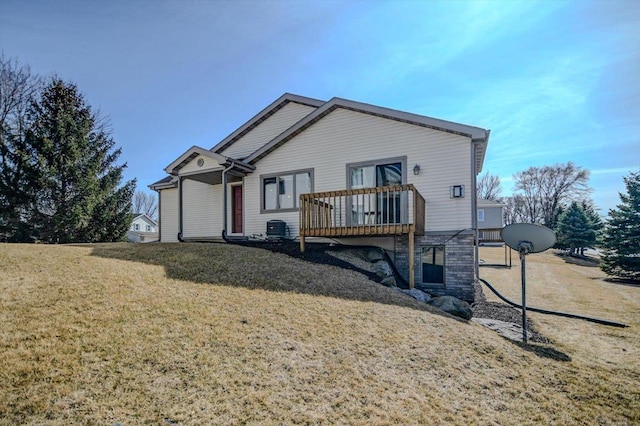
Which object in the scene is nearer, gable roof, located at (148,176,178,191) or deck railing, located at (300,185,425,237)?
deck railing, located at (300,185,425,237)

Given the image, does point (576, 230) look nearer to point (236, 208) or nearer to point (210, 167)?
point (236, 208)

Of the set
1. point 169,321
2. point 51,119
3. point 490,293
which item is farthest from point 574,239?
point 51,119

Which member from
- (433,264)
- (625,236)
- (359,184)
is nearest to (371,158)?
(359,184)

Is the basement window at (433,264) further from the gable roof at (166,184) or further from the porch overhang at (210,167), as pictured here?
the gable roof at (166,184)

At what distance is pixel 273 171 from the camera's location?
498 inches

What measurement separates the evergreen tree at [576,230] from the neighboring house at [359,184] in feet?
79.6

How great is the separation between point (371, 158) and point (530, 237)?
533 cm

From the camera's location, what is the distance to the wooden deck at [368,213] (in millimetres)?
9016

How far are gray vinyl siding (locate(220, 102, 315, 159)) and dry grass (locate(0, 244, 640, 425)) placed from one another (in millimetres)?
8743

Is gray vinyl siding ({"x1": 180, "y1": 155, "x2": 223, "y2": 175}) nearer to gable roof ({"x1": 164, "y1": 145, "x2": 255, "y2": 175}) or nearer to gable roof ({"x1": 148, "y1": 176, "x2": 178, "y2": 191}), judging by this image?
gable roof ({"x1": 164, "y1": 145, "x2": 255, "y2": 175})

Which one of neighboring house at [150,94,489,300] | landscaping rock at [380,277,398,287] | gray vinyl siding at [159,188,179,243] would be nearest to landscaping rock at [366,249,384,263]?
neighboring house at [150,94,489,300]

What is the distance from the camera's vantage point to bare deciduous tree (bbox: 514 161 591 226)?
1642 inches

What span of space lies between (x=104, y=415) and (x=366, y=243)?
29.1ft

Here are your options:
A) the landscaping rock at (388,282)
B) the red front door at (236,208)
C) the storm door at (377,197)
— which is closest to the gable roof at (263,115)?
the red front door at (236,208)
